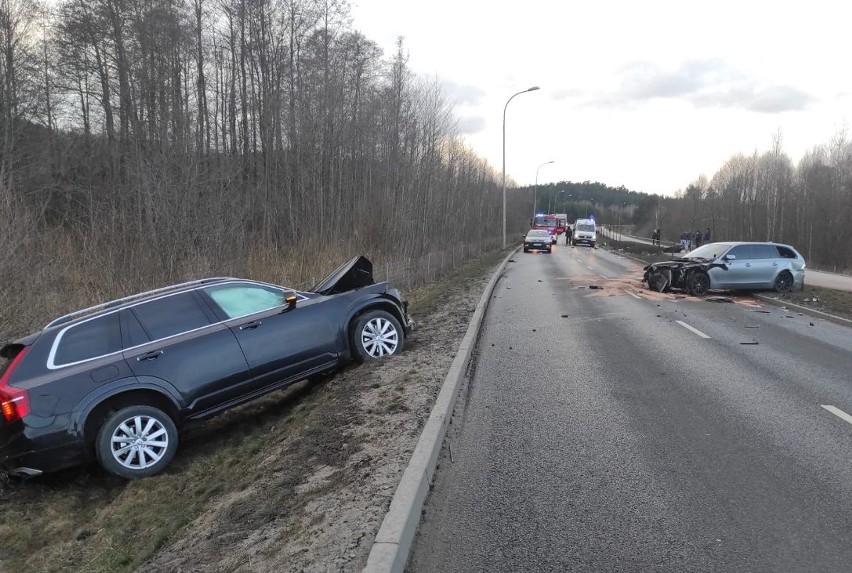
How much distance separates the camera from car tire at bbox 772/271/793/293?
684 inches

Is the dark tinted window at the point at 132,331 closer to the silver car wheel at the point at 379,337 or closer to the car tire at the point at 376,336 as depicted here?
the car tire at the point at 376,336

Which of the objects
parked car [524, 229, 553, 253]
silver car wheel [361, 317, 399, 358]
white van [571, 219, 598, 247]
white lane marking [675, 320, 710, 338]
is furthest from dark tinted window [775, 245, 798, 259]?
white van [571, 219, 598, 247]

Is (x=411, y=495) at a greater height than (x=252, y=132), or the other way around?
(x=252, y=132)

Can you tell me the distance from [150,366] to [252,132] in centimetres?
2898

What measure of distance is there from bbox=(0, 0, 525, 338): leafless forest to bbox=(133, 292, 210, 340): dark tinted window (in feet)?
24.8

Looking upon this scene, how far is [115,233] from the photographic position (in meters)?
11.1

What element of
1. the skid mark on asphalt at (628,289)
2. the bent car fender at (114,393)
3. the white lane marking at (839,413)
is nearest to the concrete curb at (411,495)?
the bent car fender at (114,393)

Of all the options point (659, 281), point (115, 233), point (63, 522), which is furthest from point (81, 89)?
point (63, 522)

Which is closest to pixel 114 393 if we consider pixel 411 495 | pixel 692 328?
pixel 411 495

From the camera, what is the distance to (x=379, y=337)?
8.39 metres

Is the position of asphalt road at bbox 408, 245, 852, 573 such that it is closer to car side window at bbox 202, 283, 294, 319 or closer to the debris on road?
car side window at bbox 202, 283, 294, 319

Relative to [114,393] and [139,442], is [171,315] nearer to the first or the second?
[114,393]

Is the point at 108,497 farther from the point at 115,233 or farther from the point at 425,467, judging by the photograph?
the point at 115,233

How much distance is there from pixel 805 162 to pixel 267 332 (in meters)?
77.0
